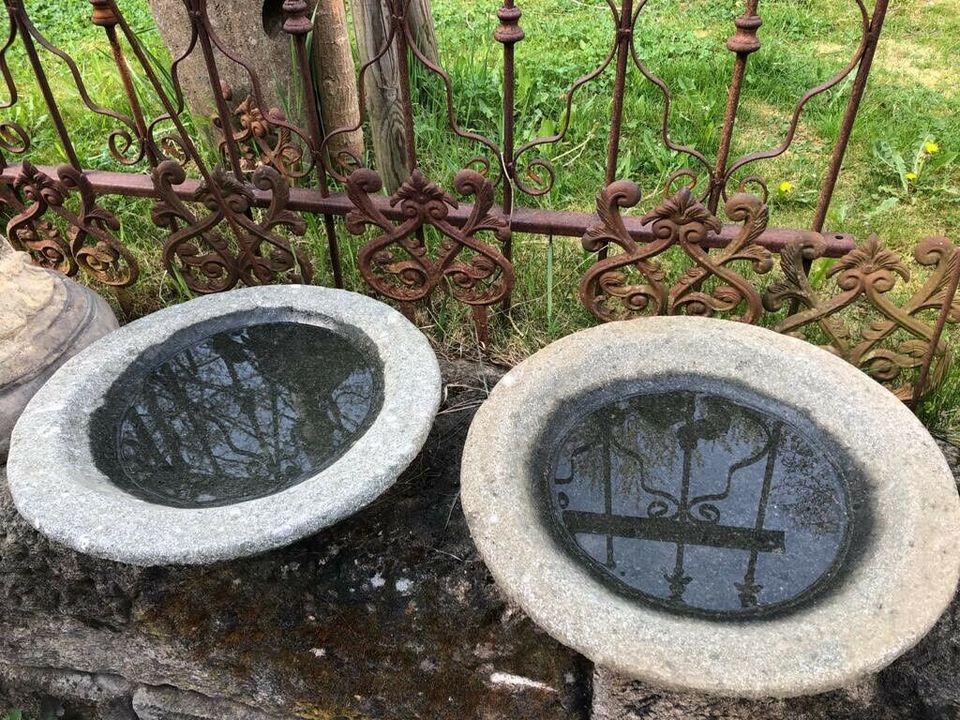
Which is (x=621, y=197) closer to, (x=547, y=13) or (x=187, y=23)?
(x=187, y=23)

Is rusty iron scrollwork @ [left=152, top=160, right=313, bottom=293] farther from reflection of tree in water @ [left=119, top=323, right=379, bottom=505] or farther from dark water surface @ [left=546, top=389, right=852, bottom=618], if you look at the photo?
dark water surface @ [left=546, top=389, right=852, bottom=618]

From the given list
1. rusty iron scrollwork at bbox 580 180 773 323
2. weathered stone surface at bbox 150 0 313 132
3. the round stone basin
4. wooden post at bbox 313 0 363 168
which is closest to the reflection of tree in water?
the round stone basin

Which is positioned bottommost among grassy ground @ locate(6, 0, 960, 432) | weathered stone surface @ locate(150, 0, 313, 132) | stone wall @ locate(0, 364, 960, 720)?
stone wall @ locate(0, 364, 960, 720)

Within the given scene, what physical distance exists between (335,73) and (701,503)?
7.85 feet

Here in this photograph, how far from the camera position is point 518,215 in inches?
93.4

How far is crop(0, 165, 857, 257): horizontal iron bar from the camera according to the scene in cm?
221

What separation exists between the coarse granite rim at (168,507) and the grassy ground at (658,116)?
69cm

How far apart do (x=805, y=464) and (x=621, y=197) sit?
846 millimetres

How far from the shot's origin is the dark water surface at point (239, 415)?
1928mm

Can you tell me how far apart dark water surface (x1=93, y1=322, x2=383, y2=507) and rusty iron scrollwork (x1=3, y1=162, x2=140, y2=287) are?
0.70 m

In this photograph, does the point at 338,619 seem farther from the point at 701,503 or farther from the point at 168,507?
the point at 701,503

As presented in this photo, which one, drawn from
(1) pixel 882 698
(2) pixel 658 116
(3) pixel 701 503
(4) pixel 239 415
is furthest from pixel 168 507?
(2) pixel 658 116

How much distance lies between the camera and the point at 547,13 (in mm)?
4797

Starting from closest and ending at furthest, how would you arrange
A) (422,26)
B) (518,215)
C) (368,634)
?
(368,634) < (518,215) < (422,26)
